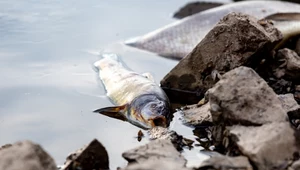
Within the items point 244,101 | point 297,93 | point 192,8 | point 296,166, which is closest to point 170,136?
point 244,101

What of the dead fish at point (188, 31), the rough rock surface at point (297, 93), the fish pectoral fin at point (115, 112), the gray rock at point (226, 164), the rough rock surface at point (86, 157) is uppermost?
the gray rock at point (226, 164)

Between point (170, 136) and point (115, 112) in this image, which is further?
point (115, 112)

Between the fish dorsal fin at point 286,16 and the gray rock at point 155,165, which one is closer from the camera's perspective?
the gray rock at point 155,165

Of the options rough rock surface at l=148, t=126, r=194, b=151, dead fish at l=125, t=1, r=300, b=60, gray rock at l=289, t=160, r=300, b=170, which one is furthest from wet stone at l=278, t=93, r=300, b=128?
dead fish at l=125, t=1, r=300, b=60

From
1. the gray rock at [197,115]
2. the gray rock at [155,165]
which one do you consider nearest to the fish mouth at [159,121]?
the gray rock at [197,115]

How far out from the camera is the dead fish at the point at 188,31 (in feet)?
19.7

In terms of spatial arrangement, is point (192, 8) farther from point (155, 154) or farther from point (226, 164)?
point (226, 164)

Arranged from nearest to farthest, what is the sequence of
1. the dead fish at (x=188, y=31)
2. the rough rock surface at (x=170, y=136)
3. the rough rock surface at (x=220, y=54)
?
the rough rock surface at (x=170, y=136), the rough rock surface at (x=220, y=54), the dead fish at (x=188, y=31)

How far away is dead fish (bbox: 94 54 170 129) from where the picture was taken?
3.96 meters

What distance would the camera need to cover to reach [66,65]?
16.8 ft

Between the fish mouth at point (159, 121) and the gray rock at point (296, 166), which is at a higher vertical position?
the gray rock at point (296, 166)

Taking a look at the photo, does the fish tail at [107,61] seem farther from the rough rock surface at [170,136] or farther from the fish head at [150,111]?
the rough rock surface at [170,136]

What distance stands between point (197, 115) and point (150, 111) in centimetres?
29

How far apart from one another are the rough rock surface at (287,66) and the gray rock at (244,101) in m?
1.28
